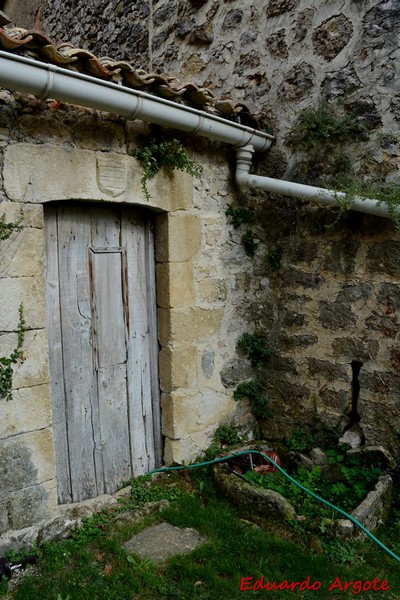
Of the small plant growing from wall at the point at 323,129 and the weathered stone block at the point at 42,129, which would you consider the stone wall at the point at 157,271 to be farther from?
the small plant growing from wall at the point at 323,129

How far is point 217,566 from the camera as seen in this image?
109 inches

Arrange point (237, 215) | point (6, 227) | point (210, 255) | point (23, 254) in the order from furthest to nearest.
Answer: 1. point (237, 215)
2. point (210, 255)
3. point (23, 254)
4. point (6, 227)

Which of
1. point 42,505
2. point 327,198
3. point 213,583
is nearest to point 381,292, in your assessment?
point 327,198

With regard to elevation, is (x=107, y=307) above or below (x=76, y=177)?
below

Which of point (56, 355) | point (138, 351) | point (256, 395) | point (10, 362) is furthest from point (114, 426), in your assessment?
point (256, 395)

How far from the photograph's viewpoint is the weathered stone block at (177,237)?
142 inches

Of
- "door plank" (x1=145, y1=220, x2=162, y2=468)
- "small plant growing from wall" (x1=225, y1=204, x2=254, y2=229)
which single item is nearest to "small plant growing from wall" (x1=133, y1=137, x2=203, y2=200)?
"door plank" (x1=145, y1=220, x2=162, y2=468)

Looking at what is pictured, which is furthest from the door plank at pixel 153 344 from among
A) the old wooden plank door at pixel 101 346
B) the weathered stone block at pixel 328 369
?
the weathered stone block at pixel 328 369

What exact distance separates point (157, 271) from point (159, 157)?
0.85 m

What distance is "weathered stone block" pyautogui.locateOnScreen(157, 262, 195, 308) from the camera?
3623mm

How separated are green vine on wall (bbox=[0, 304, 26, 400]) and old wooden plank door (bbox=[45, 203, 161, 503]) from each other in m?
0.35

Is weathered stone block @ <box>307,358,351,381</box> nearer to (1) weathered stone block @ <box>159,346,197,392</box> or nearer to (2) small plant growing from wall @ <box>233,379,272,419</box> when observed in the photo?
(2) small plant growing from wall @ <box>233,379,272,419</box>

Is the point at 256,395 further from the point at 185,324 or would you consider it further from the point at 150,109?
the point at 150,109

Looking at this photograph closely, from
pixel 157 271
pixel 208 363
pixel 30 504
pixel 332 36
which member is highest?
pixel 332 36
